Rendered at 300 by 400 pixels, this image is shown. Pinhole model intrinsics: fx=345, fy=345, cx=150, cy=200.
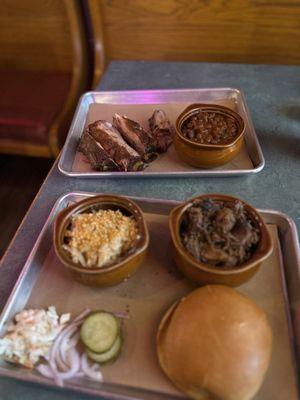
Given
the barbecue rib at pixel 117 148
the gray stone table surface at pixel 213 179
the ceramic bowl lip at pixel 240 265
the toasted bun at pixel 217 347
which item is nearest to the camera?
the toasted bun at pixel 217 347

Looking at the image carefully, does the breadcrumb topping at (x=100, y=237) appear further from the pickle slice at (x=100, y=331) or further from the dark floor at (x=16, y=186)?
the dark floor at (x=16, y=186)

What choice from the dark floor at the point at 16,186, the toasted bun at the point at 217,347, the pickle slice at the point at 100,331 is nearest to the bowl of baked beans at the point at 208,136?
the toasted bun at the point at 217,347

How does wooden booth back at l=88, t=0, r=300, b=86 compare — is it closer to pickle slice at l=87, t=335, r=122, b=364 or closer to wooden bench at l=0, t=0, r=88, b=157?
wooden bench at l=0, t=0, r=88, b=157

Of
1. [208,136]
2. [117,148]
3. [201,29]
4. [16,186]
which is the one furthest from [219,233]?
[16,186]

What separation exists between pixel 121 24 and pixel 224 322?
97.9 inches

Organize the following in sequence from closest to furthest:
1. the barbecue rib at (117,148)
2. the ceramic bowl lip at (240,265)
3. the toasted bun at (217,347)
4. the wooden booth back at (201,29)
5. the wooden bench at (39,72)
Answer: the toasted bun at (217,347), the ceramic bowl lip at (240,265), the barbecue rib at (117,148), the wooden booth back at (201,29), the wooden bench at (39,72)

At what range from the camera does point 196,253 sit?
111 cm

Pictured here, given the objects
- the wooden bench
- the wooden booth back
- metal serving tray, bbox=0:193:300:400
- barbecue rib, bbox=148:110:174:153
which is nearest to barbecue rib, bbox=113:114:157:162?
barbecue rib, bbox=148:110:174:153

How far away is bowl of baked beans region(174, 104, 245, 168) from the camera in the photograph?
4.91ft

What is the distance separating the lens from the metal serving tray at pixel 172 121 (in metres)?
1.55

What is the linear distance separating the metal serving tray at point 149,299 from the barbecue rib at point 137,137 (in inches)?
13.2

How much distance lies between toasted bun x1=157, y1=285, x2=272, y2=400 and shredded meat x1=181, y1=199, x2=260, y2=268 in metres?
0.11

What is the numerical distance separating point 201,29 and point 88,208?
1974mm

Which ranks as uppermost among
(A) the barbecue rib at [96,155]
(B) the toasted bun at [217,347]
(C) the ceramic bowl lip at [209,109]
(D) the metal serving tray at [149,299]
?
(C) the ceramic bowl lip at [209,109]
